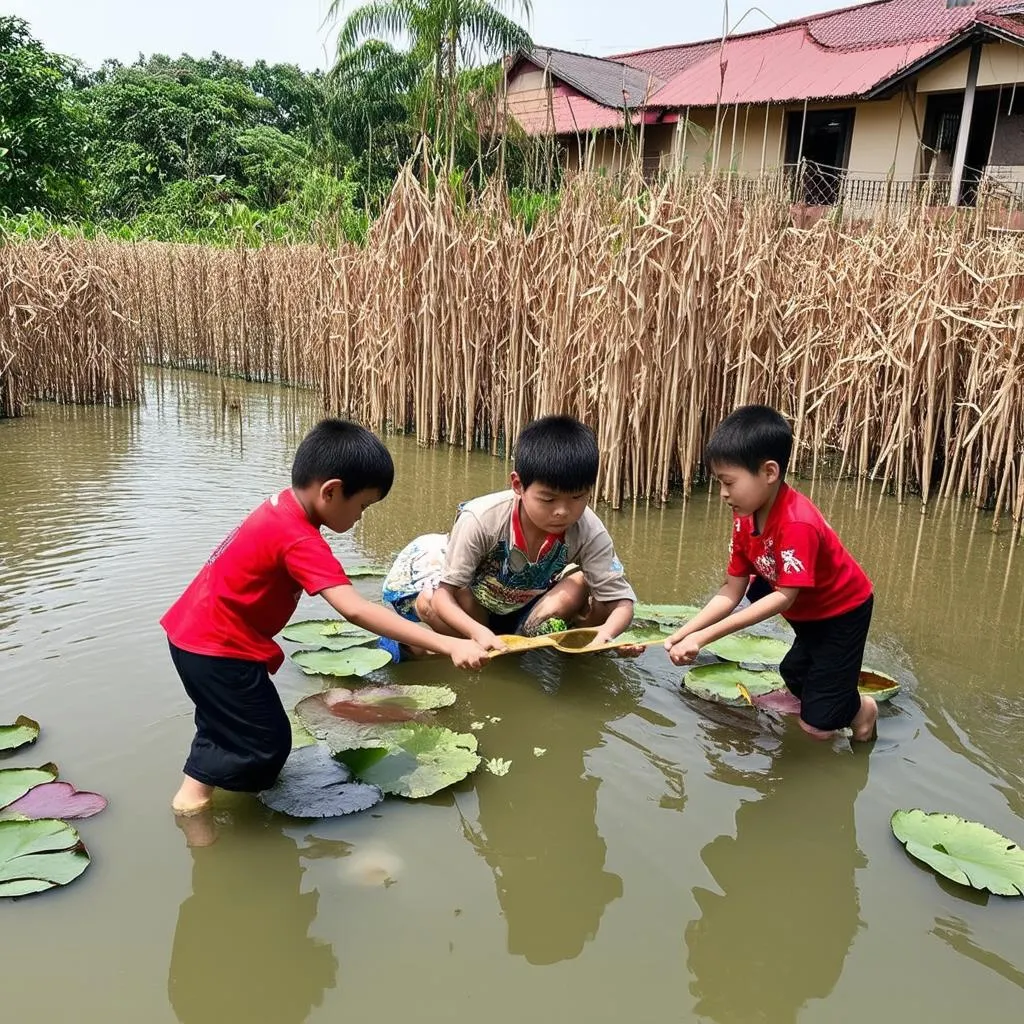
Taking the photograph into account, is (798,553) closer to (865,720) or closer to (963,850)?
(865,720)

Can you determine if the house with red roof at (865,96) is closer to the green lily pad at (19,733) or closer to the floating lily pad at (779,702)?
the floating lily pad at (779,702)

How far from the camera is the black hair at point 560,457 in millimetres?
2549

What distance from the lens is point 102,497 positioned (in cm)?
515

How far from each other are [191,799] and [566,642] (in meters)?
1.27

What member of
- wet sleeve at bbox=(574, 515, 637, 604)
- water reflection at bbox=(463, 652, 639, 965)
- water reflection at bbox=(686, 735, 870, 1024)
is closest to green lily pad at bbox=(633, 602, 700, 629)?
water reflection at bbox=(463, 652, 639, 965)

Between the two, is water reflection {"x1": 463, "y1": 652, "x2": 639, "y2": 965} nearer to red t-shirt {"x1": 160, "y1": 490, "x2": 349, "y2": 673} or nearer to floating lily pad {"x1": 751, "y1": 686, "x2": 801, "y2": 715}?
floating lily pad {"x1": 751, "y1": 686, "x2": 801, "y2": 715}

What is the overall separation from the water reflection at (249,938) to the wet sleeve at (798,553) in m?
1.36

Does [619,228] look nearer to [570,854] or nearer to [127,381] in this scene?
[570,854]

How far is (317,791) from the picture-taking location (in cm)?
223

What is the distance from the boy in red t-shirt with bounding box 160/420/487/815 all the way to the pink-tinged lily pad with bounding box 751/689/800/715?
134 centimetres

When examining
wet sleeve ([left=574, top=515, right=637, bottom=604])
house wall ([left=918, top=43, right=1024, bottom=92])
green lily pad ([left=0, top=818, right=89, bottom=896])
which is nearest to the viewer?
green lily pad ([left=0, top=818, right=89, bottom=896])

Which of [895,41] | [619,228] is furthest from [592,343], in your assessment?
[895,41]

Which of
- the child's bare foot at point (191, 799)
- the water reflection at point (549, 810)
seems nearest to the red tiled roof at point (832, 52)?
the water reflection at point (549, 810)

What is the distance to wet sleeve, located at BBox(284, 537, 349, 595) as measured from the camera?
2.02 metres
